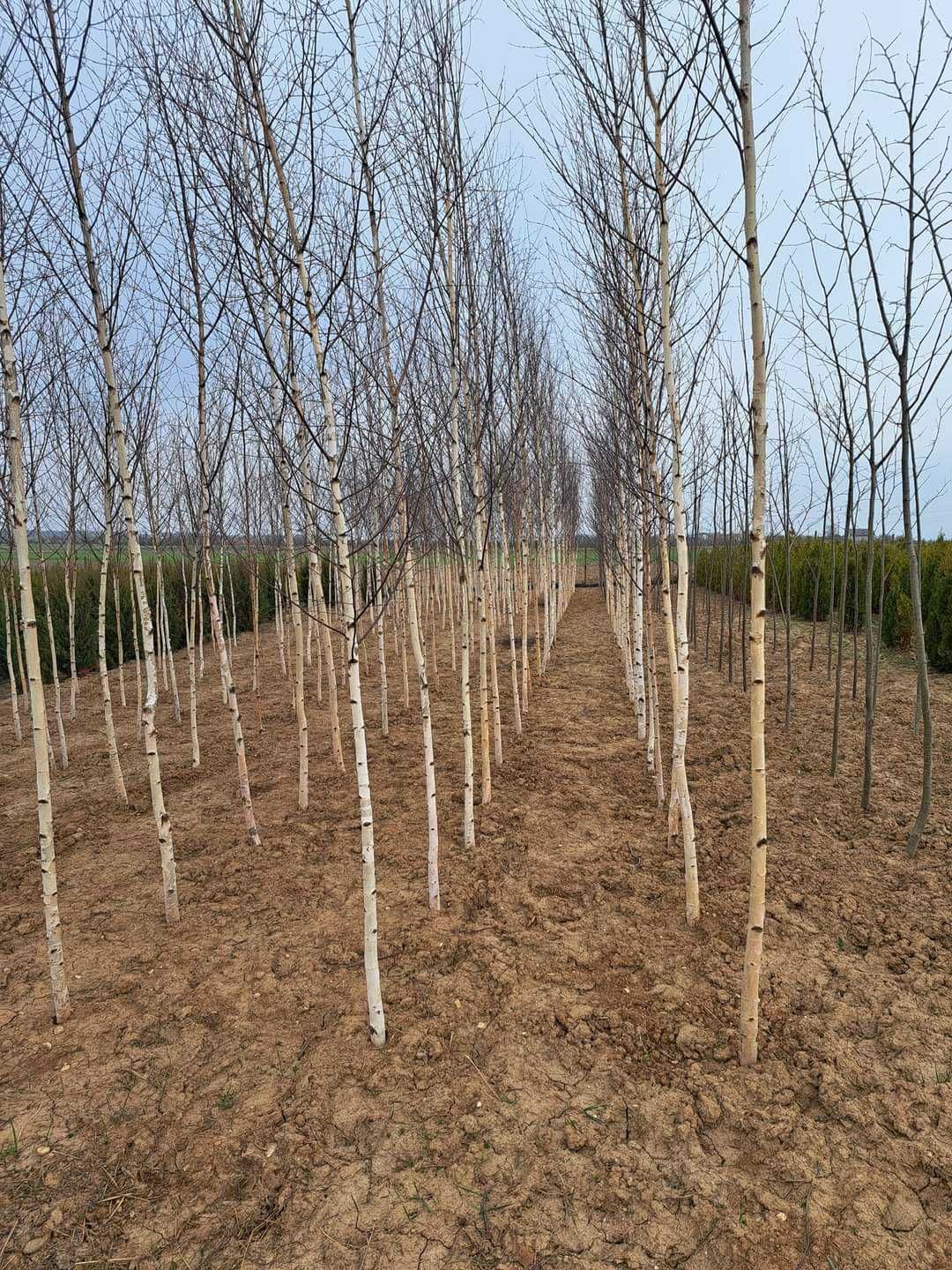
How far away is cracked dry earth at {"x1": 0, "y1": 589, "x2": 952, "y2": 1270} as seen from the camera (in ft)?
5.90

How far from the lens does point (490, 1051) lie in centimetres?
245

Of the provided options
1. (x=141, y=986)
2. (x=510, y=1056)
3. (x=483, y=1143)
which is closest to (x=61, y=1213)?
(x=141, y=986)

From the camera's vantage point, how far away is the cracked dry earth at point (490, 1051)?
1797mm

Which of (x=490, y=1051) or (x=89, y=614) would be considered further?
(x=89, y=614)

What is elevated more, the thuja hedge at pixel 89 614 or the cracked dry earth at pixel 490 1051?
the thuja hedge at pixel 89 614

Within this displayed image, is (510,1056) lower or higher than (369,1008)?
lower

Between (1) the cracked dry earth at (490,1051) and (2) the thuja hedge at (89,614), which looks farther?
(2) the thuja hedge at (89,614)

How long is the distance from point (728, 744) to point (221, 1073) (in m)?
4.75

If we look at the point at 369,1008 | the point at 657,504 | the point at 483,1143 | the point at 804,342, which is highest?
the point at 804,342

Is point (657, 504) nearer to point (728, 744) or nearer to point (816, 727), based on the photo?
point (728, 744)

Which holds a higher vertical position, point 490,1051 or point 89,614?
point 89,614

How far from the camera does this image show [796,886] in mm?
3486

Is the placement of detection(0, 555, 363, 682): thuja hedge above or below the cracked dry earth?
above

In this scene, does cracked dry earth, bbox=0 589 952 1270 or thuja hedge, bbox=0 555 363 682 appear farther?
thuja hedge, bbox=0 555 363 682
